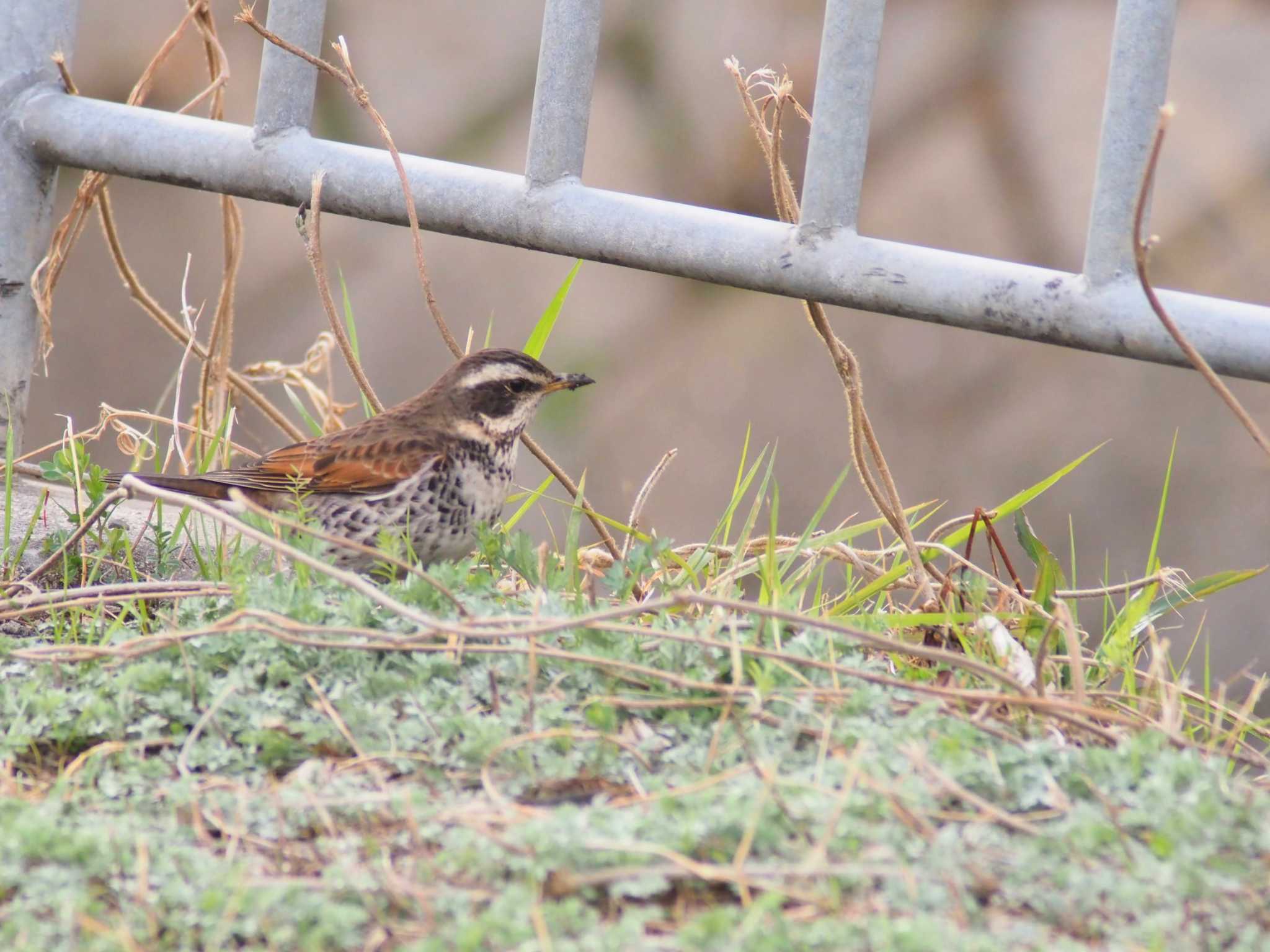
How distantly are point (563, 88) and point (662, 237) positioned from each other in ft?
1.46

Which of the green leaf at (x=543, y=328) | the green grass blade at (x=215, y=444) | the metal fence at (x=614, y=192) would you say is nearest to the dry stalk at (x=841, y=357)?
the metal fence at (x=614, y=192)

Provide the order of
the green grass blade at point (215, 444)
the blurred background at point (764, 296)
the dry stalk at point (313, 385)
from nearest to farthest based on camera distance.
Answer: the green grass blade at point (215, 444)
the dry stalk at point (313, 385)
the blurred background at point (764, 296)

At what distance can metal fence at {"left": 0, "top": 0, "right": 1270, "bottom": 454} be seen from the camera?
113 inches

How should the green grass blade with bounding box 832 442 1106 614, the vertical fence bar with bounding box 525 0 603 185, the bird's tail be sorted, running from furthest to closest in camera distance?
the bird's tail → the green grass blade with bounding box 832 442 1106 614 → the vertical fence bar with bounding box 525 0 603 185

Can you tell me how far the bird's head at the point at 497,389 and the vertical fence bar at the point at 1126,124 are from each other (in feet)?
5.72

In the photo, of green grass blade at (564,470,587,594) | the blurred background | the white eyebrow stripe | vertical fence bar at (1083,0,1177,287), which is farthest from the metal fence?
the blurred background

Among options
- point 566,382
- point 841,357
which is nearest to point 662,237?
point 841,357

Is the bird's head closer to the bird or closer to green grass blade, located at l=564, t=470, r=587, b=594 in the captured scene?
the bird

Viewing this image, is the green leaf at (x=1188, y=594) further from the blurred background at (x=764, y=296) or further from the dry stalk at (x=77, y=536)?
the blurred background at (x=764, y=296)

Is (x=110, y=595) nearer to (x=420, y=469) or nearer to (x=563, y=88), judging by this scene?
(x=420, y=469)

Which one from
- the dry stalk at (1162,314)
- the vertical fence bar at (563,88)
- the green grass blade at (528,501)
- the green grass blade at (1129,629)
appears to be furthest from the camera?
the green grass blade at (528,501)

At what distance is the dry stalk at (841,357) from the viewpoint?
3.34m

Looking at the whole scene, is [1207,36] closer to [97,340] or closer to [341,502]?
[341,502]

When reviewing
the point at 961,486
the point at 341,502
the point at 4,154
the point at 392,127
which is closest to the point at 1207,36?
the point at 961,486
